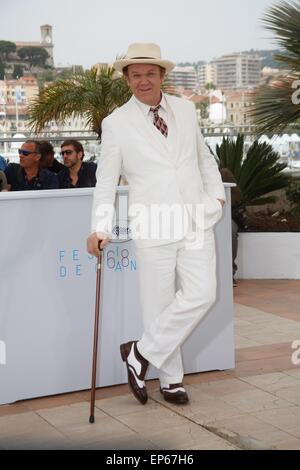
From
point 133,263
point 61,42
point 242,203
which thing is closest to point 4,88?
point 61,42

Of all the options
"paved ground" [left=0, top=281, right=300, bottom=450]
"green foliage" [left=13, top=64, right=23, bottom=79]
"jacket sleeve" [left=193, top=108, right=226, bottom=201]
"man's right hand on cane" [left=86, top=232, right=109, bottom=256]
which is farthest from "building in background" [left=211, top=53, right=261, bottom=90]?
"man's right hand on cane" [left=86, top=232, right=109, bottom=256]

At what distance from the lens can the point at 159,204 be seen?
4980 millimetres

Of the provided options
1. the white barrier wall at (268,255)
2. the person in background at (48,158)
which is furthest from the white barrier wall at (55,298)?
the white barrier wall at (268,255)

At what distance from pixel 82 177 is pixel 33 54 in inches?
502

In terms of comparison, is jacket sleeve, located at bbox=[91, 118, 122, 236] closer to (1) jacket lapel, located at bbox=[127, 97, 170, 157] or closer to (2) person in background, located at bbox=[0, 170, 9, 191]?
(1) jacket lapel, located at bbox=[127, 97, 170, 157]

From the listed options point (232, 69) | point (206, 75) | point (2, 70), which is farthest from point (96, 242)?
point (232, 69)

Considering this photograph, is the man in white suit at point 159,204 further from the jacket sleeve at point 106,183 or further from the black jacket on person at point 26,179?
the black jacket on person at point 26,179

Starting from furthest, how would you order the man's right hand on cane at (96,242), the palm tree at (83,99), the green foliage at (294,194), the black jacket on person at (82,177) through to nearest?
the palm tree at (83,99)
the green foliage at (294,194)
the black jacket on person at (82,177)
the man's right hand on cane at (96,242)

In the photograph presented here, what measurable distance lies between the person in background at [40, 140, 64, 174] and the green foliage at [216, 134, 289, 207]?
245 cm

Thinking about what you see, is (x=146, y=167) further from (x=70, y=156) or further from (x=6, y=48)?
(x=6, y=48)

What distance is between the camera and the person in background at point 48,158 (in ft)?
28.6

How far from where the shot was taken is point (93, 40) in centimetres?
2066

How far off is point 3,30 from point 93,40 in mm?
2248

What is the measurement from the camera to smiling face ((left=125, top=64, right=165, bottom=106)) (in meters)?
5.08
